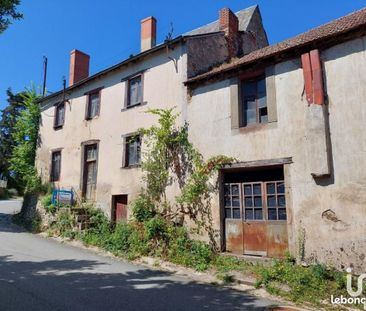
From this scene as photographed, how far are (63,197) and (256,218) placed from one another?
9.27 metres

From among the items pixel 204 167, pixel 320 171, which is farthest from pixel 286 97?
pixel 204 167

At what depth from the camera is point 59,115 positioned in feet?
60.7

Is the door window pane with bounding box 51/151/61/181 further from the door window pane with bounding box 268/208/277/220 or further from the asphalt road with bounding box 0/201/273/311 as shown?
the door window pane with bounding box 268/208/277/220

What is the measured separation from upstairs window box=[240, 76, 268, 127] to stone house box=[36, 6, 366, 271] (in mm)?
32

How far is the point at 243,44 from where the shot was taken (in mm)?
15516

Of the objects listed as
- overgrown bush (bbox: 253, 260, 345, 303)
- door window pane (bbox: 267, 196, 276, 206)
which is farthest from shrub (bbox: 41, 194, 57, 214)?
overgrown bush (bbox: 253, 260, 345, 303)

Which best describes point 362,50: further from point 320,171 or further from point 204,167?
point 204,167

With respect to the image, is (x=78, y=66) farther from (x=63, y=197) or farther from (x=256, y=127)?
(x=256, y=127)

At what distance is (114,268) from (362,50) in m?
8.61

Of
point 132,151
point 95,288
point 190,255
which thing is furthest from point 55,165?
point 95,288

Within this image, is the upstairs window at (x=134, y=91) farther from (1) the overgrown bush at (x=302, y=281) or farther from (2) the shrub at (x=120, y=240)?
(1) the overgrown bush at (x=302, y=281)

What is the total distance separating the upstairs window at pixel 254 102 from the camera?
1052 cm

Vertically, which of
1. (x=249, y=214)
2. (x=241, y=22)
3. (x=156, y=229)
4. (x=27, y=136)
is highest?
(x=241, y=22)

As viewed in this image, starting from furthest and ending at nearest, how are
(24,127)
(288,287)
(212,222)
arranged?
1. (24,127)
2. (212,222)
3. (288,287)
